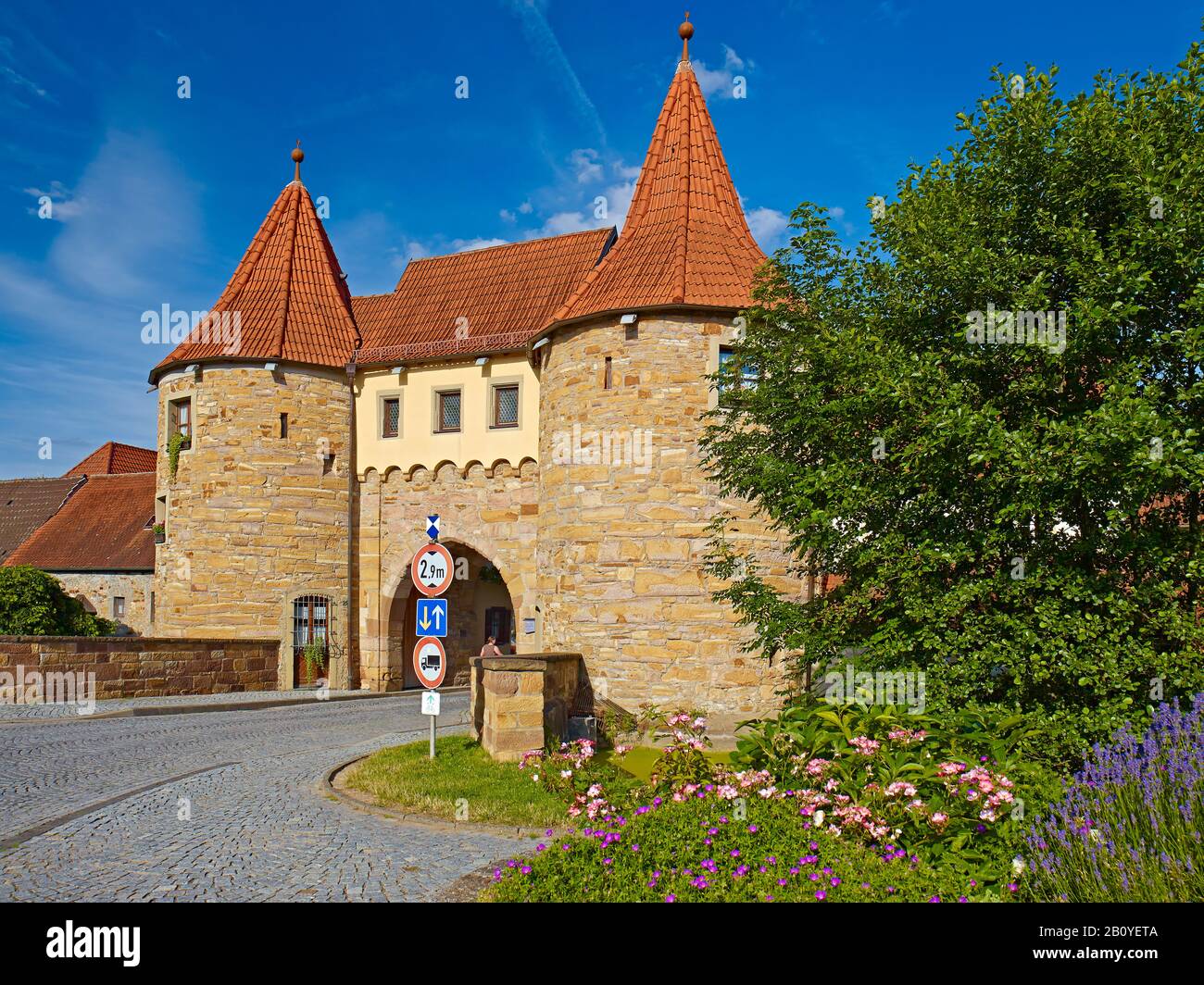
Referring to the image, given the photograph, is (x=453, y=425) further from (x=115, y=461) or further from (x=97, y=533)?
(x=115, y=461)

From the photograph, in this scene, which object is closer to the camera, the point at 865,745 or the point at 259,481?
the point at 865,745

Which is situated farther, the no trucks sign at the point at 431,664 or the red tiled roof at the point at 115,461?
the red tiled roof at the point at 115,461

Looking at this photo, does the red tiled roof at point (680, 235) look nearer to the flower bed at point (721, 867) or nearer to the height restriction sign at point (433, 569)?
the height restriction sign at point (433, 569)

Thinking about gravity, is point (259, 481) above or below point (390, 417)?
below

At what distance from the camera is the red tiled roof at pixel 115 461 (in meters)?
37.8

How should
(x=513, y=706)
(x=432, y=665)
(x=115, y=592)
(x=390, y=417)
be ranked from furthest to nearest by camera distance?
(x=115, y=592) < (x=390, y=417) < (x=513, y=706) < (x=432, y=665)

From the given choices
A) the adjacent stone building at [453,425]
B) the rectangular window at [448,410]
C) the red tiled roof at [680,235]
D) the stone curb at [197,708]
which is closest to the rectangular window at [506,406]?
the adjacent stone building at [453,425]

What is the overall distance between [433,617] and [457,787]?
1.82m

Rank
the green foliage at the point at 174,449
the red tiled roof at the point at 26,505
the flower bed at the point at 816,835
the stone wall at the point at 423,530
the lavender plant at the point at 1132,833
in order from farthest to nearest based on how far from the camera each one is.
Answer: the red tiled roof at the point at 26,505 < the green foliage at the point at 174,449 < the stone wall at the point at 423,530 < the flower bed at the point at 816,835 < the lavender plant at the point at 1132,833

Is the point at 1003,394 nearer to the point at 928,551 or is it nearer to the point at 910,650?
the point at 928,551

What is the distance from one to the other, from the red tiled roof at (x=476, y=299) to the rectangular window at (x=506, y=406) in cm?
87

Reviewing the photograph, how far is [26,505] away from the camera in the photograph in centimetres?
3703

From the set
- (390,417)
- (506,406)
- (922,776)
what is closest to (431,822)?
(922,776)

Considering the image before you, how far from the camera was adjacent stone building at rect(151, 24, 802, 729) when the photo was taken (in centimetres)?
1423
